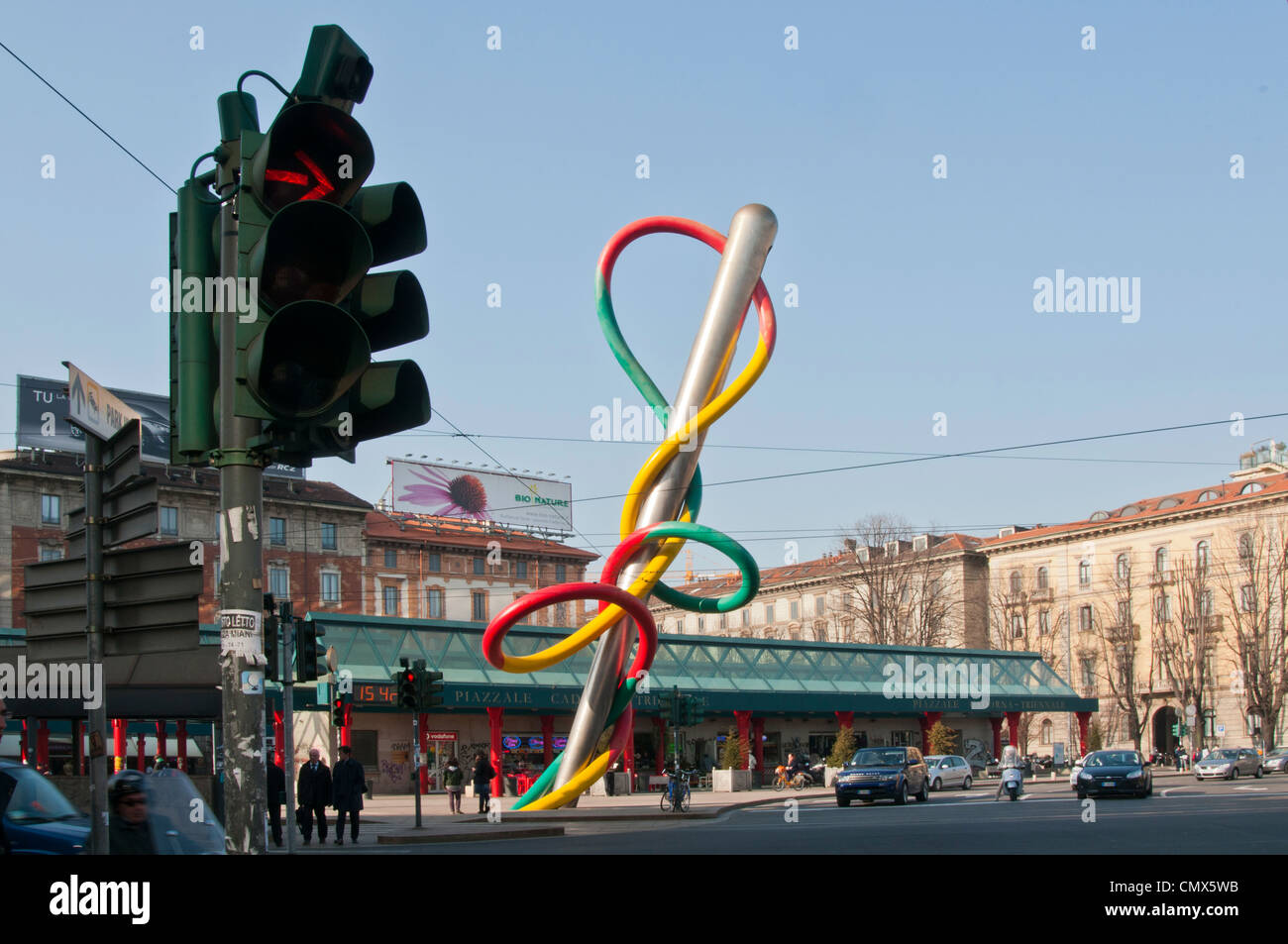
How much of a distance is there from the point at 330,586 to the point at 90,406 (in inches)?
3113

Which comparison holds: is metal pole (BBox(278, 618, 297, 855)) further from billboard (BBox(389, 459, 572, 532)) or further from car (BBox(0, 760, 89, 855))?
billboard (BBox(389, 459, 572, 532))

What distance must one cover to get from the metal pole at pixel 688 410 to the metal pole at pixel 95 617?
22800 millimetres

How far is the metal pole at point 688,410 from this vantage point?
2920 centimetres

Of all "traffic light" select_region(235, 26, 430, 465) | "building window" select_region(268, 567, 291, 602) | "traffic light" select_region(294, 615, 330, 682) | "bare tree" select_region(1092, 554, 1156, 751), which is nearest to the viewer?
"traffic light" select_region(235, 26, 430, 465)

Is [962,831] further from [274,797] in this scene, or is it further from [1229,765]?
[1229,765]

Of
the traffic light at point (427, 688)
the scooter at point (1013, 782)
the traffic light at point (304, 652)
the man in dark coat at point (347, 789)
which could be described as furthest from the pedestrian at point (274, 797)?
the scooter at point (1013, 782)

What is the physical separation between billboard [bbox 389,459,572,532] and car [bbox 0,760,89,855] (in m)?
73.6

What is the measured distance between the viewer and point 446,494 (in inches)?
3455

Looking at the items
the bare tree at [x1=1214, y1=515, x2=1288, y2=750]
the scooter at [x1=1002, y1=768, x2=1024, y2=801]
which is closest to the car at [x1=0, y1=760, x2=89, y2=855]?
the scooter at [x1=1002, y1=768, x2=1024, y2=801]

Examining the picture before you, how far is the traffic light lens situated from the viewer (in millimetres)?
4438

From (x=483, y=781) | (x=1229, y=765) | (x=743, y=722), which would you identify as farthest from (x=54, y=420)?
(x=1229, y=765)
